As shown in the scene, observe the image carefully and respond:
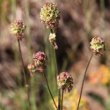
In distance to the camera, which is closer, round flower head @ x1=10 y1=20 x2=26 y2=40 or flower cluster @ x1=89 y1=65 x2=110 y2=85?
round flower head @ x1=10 y1=20 x2=26 y2=40

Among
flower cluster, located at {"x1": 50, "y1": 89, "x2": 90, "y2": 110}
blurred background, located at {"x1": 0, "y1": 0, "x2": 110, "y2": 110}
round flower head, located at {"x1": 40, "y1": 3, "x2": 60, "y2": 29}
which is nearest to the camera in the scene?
round flower head, located at {"x1": 40, "y1": 3, "x2": 60, "y2": 29}

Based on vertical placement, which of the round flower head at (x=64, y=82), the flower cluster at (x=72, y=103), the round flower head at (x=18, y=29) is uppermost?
the round flower head at (x=18, y=29)

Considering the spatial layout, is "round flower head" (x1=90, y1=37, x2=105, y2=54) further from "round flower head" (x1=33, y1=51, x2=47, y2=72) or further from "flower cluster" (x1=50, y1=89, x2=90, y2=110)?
"flower cluster" (x1=50, y1=89, x2=90, y2=110)

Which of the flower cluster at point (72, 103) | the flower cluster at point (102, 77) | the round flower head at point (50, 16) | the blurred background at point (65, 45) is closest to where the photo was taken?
the round flower head at point (50, 16)

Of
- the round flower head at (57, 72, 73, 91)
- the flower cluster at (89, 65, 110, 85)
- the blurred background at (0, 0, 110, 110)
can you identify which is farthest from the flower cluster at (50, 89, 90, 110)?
the blurred background at (0, 0, 110, 110)

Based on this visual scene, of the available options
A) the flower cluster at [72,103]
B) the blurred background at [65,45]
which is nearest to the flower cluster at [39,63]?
the flower cluster at [72,103]

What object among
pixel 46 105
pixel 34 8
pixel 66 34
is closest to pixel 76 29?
pixel 66 34

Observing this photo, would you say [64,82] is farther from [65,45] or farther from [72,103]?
[65,45]

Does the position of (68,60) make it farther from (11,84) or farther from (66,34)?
(11,84)

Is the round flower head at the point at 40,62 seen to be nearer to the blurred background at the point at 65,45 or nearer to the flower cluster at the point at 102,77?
the flower cluster at the point at 102,77
